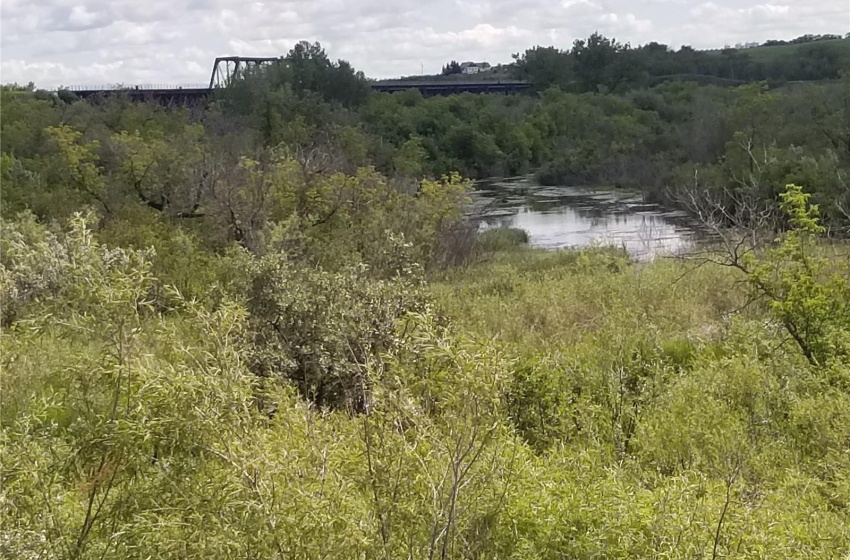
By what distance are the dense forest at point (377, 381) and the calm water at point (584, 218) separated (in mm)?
3999

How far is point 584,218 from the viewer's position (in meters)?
26.5

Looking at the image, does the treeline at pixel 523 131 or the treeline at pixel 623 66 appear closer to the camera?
the treeline at pixel 523 131

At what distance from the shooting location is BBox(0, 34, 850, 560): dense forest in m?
3.08

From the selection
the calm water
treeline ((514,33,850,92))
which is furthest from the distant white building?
the calm water

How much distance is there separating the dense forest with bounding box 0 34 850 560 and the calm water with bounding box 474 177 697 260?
13.1ft

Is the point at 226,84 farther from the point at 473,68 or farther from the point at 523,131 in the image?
the point at 473,68

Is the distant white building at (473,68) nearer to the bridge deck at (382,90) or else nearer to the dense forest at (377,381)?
the bridge deck at (382,90)

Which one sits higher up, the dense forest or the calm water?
the dense forest

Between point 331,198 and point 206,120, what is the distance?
53.5 ft

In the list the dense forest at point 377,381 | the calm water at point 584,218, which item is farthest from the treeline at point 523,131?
the dense forest at point 377,381

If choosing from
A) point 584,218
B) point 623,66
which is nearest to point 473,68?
point 623,66

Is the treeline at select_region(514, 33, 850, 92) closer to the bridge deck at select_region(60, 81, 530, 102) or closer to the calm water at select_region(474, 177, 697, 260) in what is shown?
the bridge deck at select_region(60, 81, 530, 102)

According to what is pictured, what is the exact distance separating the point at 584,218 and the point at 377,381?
23823 mm

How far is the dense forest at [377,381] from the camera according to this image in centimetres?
308
